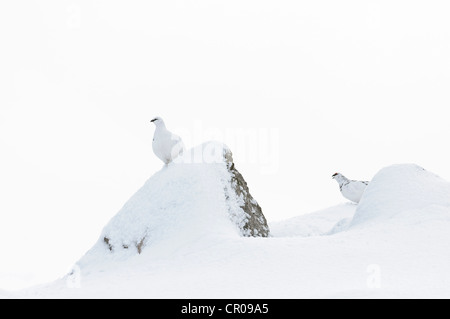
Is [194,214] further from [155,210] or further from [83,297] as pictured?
[83,297]

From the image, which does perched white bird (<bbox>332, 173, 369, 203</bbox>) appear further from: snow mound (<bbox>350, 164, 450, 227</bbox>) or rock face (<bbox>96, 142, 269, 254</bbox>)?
rock face (<bbox>96, 142, 269, 254</bbox>)

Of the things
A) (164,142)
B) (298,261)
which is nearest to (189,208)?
(164,142)

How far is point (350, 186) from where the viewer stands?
65.5 feet

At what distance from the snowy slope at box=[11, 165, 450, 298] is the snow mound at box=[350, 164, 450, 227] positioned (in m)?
0.03

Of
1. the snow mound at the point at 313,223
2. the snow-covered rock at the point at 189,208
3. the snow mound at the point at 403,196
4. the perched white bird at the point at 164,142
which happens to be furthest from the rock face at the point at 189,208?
the snow mound at the point at 403,196

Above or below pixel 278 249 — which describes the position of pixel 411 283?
below

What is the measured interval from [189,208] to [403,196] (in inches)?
235

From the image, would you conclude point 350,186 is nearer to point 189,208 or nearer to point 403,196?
point 403,196

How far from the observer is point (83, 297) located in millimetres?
9961

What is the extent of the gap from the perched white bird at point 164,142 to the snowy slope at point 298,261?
1744 mm

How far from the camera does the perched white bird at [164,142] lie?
51.4ft
